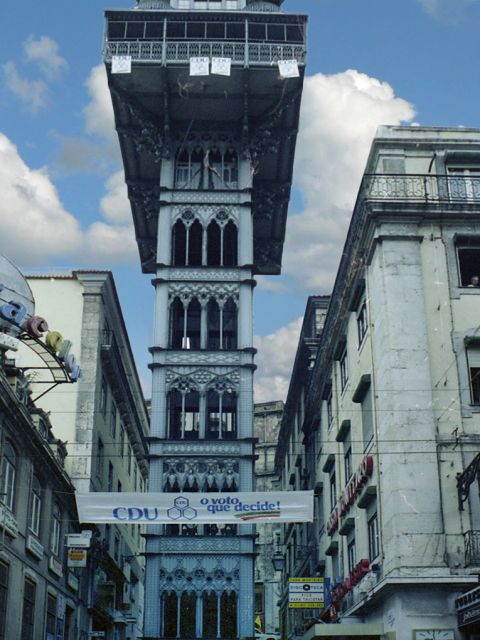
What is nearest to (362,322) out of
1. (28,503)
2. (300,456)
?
(28,503)

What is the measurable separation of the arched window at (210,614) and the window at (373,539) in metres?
14.1

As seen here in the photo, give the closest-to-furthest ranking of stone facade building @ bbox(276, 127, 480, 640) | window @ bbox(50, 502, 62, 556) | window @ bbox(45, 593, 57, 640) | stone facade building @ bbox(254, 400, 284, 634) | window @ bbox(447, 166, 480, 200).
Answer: stone facade building @ bbox(276, 127, 480, 640), window @ bbox(447, 166, 480, 200), window @ bbox(45, 593, 57, 640), window @ bbox(50, 502, 62, 556), stone facade building @ bbox(254, 400, 284, 634)

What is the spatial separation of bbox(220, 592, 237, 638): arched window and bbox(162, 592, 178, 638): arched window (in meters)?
2.13

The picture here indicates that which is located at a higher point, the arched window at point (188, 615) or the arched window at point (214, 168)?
the arched window at point (214, 168)

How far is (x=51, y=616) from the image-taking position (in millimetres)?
38719

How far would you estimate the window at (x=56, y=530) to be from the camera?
39438mm

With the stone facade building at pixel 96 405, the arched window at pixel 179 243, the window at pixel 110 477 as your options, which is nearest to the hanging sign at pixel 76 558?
the stone facade building at pixel 96 405

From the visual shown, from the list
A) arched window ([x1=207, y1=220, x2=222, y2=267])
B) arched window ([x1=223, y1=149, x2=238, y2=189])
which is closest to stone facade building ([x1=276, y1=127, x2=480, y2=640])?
arched window ([x1=207, y1=220, x2=222, y2=267])

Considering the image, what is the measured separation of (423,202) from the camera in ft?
98.2

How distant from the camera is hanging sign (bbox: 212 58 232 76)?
165 feet

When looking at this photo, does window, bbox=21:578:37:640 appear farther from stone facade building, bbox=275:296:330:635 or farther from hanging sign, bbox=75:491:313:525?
stone facade building, bbox=275:296:330:635

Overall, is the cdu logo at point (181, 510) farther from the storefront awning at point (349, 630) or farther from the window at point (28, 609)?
the storefront awning at point (349, 630)

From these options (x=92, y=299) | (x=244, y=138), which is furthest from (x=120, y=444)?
(x=244, y=138)

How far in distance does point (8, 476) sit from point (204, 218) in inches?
889
